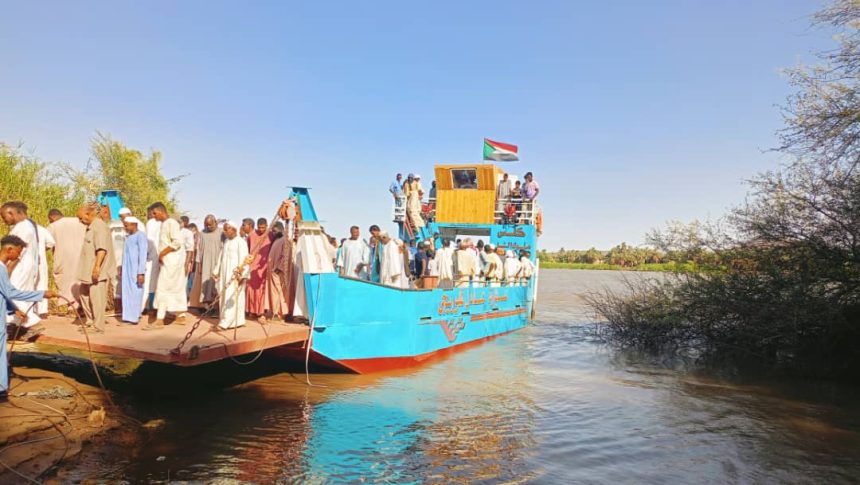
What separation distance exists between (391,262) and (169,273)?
3.81 metres

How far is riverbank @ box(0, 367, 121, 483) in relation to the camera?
173 inches

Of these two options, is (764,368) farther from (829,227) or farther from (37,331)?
(37,331)

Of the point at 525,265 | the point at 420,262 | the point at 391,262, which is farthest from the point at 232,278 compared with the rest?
the point at 525,265

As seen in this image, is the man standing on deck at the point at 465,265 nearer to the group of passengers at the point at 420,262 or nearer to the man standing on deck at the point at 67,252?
the group of passengers at the point at 420,262

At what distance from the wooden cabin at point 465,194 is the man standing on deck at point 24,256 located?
11188 millimetres

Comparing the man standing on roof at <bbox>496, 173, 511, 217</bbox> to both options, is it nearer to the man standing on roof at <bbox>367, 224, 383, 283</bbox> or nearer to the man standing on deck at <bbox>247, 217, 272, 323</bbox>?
the man standing on roof at <bbox>367, 224, 383, 283</bbox>

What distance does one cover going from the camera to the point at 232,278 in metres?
6.79

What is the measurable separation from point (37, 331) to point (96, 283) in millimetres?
820

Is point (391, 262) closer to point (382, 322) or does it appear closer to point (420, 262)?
point (382, 322)

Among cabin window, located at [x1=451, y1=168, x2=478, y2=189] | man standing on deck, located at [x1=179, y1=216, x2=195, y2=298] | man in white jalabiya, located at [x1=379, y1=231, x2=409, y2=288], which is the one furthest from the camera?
cabin window, located at [x1=451, y1=168, x2=478, y2=189]

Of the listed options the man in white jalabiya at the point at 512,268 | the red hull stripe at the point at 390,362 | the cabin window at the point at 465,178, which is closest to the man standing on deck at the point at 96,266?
the red hull stripe at the point at 390,362

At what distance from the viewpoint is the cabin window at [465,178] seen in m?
16.0

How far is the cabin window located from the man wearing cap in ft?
34.1

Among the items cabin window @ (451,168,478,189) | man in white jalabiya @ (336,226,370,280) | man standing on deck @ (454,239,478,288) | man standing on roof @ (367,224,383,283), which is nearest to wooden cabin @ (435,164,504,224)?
cabin window @ (451,168,478,189)
